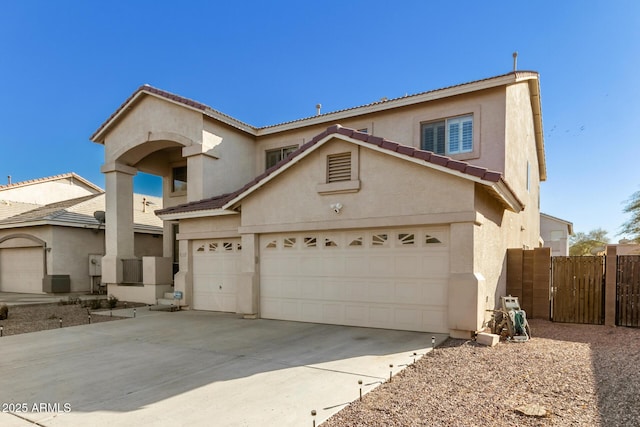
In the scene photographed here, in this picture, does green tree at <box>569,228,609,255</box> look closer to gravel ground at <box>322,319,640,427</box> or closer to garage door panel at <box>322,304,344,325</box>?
gravel ground at <box>322,319,640,427</box>

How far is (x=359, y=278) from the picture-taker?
30.4 ft

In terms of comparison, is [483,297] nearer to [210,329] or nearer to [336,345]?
[336,345]

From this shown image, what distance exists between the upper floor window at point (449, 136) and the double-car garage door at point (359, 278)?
435 cm

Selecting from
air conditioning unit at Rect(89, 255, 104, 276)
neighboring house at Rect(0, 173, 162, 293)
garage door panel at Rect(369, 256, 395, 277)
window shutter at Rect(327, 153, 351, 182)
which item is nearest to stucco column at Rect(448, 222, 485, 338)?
garage door panel at Rect(369, 256, 395, 277)

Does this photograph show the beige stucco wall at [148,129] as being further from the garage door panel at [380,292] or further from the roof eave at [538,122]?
the roof eave at [538,122]

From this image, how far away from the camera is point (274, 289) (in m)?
10.6

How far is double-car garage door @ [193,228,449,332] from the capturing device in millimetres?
8414

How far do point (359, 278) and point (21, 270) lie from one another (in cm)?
2071

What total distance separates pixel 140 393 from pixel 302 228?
19.0 ft

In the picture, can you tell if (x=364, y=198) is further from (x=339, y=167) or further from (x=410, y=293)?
(x=410, y=293)

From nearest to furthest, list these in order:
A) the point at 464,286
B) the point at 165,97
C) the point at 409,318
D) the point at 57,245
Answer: the point at 464,286
the point at 409,318
the point at 165,97
the point at 57,245

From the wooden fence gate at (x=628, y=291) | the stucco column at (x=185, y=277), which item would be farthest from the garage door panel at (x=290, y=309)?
the wooden fence gate at (x=628, y=291)

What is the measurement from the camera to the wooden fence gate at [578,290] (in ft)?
31.4

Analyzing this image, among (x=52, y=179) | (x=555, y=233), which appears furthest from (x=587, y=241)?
(x=52, y=179)
